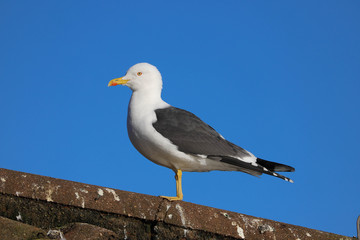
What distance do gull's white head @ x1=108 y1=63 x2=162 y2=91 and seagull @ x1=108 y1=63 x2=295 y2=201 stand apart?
0.78 feet

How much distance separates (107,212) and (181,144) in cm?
203

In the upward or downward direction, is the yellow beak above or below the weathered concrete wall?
above

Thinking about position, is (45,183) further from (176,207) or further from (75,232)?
(176,207)

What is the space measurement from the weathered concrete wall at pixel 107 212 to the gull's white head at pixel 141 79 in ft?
8.97

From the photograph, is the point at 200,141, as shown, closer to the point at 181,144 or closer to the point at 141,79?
the point at 181,144

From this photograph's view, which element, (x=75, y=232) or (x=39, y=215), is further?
(x=39, y=215)

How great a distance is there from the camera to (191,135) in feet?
20.7

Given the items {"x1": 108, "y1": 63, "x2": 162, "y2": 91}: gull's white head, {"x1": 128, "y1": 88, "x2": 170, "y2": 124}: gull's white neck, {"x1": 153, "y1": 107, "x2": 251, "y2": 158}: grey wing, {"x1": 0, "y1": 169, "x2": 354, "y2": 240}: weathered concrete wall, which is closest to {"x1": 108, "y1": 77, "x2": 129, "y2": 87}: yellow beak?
{"x1": 108, "y1": 63, "x2": 162, "y2": 91}: gull's white head

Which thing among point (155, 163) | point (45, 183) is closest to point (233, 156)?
point (155, 163)

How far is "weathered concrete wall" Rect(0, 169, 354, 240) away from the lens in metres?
4.29

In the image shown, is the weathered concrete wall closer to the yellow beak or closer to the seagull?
the seagull

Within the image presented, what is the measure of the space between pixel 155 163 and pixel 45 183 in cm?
220

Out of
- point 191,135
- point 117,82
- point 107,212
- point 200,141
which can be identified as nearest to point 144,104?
point 117,82

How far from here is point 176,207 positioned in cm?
446
